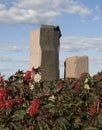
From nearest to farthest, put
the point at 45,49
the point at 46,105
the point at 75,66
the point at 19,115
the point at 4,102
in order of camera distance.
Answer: the point at 4,102 → the point at 19,115 → the point at 46,105 → the point at 45,49 → the point at 75,66

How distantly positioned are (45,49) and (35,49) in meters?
0.38

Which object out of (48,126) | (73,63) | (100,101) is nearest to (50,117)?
(48,126)

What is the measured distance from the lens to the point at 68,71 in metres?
18.5

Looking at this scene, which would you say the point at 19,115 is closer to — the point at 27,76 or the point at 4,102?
the point at 4,102

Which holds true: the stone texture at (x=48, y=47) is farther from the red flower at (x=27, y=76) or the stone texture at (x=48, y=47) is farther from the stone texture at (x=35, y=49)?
the red flower at (x=27, y=76)

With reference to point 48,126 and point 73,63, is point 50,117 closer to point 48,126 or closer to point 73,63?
point 48,126

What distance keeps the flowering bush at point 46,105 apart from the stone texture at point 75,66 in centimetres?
1148

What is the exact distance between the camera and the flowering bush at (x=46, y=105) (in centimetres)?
403

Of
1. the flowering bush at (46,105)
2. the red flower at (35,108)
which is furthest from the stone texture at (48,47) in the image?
the red flower at (35,108)

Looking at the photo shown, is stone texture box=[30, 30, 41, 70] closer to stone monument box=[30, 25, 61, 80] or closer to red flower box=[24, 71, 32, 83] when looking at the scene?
stone monument box=[30, 25, 61, 80]

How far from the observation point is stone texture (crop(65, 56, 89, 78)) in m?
18.2

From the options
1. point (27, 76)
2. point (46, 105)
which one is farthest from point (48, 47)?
point (46, 105)

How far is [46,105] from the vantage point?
14.3 feet

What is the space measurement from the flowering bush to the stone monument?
32.8ft
